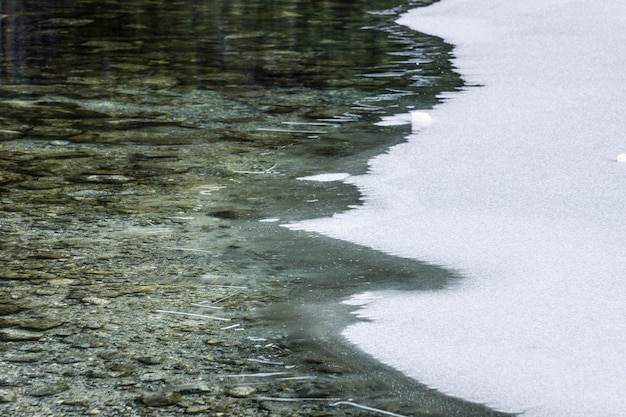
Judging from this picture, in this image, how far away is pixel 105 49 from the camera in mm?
7258

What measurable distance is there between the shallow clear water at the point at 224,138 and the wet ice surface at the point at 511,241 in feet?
0.34

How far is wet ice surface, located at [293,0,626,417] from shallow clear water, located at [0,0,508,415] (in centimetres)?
10

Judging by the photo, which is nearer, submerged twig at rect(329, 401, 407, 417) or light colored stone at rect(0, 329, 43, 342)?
submerged twig at rect(329, 401, 407, 417)

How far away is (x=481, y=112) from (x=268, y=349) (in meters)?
2.88

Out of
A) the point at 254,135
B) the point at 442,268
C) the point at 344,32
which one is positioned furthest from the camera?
the point at 344,32

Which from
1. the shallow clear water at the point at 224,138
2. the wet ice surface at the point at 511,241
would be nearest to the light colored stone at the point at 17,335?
the shallow clear water at the point at 224,138

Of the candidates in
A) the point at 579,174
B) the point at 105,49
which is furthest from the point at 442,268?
the point at 105,49

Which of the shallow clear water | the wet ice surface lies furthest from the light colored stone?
the wet ice surface

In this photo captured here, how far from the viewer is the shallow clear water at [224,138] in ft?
9.20

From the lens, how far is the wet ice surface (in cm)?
213

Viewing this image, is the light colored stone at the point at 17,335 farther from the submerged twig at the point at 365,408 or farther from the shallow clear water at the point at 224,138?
the submerged twig at the point at 365,408

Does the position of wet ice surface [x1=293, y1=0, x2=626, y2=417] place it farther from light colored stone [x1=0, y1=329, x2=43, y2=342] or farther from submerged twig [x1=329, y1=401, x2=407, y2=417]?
light colored stone [x1=0, y1=329, x2=43, y2=342]

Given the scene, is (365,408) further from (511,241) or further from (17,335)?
(511,241)

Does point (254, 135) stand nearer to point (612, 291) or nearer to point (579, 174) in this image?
point (579, 174)
